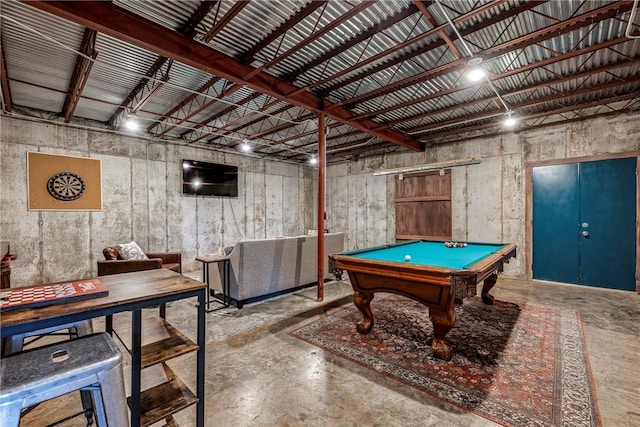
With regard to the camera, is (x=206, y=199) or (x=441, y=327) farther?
(x=206, y=199)

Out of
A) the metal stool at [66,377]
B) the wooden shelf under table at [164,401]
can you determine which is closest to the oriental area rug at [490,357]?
the wooden shelf under table at [164,401]

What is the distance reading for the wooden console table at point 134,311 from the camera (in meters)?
1.18

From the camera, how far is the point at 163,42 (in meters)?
2.89

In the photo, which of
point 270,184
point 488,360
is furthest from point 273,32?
point 270,184

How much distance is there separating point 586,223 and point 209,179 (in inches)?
328

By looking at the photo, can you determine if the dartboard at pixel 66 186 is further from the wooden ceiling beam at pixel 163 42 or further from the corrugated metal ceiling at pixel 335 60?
the wooden ceiling beam at pixel 163 42

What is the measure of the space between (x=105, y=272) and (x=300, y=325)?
311 cm

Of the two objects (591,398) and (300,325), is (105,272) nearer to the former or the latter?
(300,325)

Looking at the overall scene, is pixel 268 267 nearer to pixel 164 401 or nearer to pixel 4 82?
pixel 164 401

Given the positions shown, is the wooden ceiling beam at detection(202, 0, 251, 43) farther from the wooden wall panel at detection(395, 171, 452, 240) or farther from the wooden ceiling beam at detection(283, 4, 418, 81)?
the wooden wall panel at detection(395, 171, 452, 240)

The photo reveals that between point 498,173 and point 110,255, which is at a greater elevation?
point 498,173

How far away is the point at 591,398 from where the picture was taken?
215cm

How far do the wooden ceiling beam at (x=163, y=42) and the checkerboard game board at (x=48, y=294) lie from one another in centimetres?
220

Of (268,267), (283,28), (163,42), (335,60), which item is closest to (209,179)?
(268,267)
